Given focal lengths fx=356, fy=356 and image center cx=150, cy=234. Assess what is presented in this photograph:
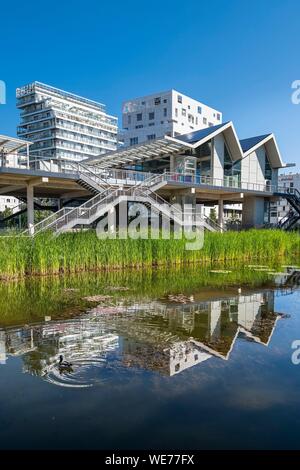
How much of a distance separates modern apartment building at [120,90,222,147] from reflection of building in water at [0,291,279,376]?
5361 cm

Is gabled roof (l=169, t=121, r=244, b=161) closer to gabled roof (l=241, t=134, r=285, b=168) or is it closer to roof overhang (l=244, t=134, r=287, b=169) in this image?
gabled roof (l=241, t=134, r=285, b=168)

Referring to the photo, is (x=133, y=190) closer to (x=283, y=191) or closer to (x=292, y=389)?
(x=292, y=389)

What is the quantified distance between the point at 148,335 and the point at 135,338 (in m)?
0.31

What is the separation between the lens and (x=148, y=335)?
21.8ft

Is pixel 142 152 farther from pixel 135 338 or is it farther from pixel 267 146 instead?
pixel 135 338

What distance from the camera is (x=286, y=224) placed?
1321 inches

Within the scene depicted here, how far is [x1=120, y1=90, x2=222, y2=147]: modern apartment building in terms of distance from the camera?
61125 millimetres

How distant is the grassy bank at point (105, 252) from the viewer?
13.2 metres

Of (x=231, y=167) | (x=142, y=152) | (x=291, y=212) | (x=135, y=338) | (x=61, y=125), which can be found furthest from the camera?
(x=61, y=125)

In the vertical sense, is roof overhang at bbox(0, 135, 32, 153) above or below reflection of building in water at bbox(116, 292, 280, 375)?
above

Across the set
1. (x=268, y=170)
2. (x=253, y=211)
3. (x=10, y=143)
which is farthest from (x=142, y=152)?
(x=268, y=170)

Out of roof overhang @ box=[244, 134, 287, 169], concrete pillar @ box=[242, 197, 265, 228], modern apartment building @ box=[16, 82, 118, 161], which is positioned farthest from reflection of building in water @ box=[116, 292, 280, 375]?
modern apartment building @ box=[16, 82, 118, 161]
